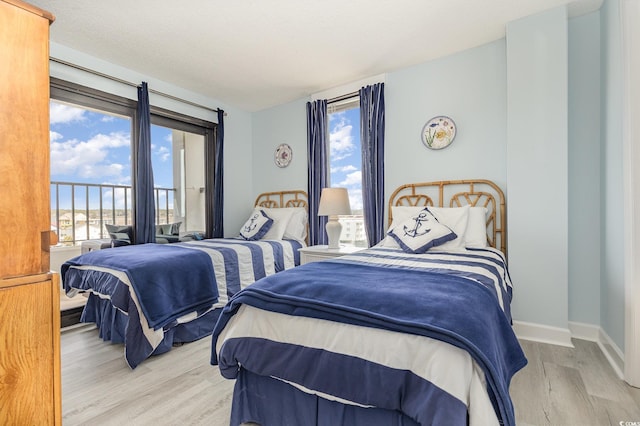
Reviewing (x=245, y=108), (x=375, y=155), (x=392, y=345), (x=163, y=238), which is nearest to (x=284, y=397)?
(x=392, y=345)

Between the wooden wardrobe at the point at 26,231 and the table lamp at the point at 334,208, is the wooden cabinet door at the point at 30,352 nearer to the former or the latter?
the wooden wardrobe at the point at 26,231

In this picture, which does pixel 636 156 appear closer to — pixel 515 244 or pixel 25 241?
pixel 515 244

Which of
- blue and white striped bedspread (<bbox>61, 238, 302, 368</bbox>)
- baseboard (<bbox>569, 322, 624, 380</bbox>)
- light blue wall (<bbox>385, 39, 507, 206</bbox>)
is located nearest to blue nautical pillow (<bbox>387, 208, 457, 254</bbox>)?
light blue wall (<bbox>385, 39, 507, 206</bbox>)

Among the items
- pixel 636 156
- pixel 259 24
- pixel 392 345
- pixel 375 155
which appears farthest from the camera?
pixel 375 155

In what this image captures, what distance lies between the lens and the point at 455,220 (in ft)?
8.77

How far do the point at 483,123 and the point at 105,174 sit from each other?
15.5 feet

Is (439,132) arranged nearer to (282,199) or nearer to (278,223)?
(278,223)

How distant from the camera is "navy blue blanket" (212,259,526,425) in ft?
3.26

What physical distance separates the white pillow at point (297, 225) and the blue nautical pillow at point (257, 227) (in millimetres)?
214

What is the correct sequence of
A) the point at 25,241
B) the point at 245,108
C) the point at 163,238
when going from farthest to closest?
the point at 245,108, the point at 163,238, the point at 25,241

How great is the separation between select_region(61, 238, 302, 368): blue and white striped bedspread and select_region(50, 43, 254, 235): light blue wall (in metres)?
1.45

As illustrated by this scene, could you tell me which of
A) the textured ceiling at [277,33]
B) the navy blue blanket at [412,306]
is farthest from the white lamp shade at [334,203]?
the navy blue blanket at [412,306]

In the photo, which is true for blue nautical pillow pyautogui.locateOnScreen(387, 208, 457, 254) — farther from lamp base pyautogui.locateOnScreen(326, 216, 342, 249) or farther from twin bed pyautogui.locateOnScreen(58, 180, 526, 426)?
lamp base pyautogui.locateOnScreen(326, 216, 342, 249)

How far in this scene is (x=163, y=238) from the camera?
371cm
